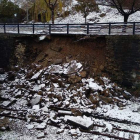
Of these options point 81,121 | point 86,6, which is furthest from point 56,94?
point 86,6

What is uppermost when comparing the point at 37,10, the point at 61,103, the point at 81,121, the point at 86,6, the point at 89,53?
the point at 86,6

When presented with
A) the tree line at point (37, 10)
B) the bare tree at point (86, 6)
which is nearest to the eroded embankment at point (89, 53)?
the tree line at point (37, 10)

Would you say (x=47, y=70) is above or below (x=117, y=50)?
below

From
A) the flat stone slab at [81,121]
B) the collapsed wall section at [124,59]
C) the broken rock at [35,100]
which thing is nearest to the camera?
the flat stone slab at [81,121]

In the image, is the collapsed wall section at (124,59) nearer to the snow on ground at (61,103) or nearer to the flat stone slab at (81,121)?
the snow on ground at (61,103)

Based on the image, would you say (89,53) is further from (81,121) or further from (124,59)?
(81,121)

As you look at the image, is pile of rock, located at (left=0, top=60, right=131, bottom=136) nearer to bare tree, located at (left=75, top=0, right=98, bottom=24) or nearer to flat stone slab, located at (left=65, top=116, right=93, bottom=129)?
flat stone slab, located at (left=65, top=116, right=93, bottom=129)

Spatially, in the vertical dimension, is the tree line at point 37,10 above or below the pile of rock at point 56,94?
above

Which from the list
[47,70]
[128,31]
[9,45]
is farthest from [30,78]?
[128,31]

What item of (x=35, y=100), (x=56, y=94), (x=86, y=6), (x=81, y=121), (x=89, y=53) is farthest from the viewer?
(x=86, y=6)

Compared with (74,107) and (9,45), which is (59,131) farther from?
(9,45)

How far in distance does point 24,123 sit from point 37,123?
686 mm

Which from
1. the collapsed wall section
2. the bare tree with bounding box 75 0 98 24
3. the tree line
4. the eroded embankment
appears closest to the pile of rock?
the eroded embankment

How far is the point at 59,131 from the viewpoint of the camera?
10.1m
